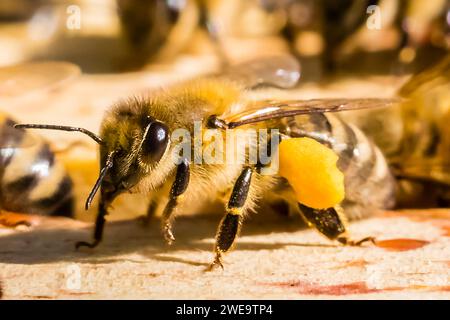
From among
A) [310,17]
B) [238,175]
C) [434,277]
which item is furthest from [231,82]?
[310,17]

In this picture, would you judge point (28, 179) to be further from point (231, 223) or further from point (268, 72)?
point (268, 72)

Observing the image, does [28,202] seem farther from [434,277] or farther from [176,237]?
[434,277]

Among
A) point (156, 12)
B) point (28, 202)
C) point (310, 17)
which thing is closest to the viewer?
point (28, 202)

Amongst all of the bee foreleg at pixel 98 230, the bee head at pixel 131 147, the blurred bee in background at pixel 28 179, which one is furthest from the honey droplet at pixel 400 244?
the blurred bee in background at pixel 28 179

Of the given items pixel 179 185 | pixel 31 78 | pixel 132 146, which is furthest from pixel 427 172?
pixel 31 78

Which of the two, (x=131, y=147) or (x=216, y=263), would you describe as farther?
(x=216, y=263)

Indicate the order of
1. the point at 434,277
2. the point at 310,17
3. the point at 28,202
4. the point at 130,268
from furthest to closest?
the point at 310,17 < the point at 28,202 < the point at 130,268 < the point at 434,277
